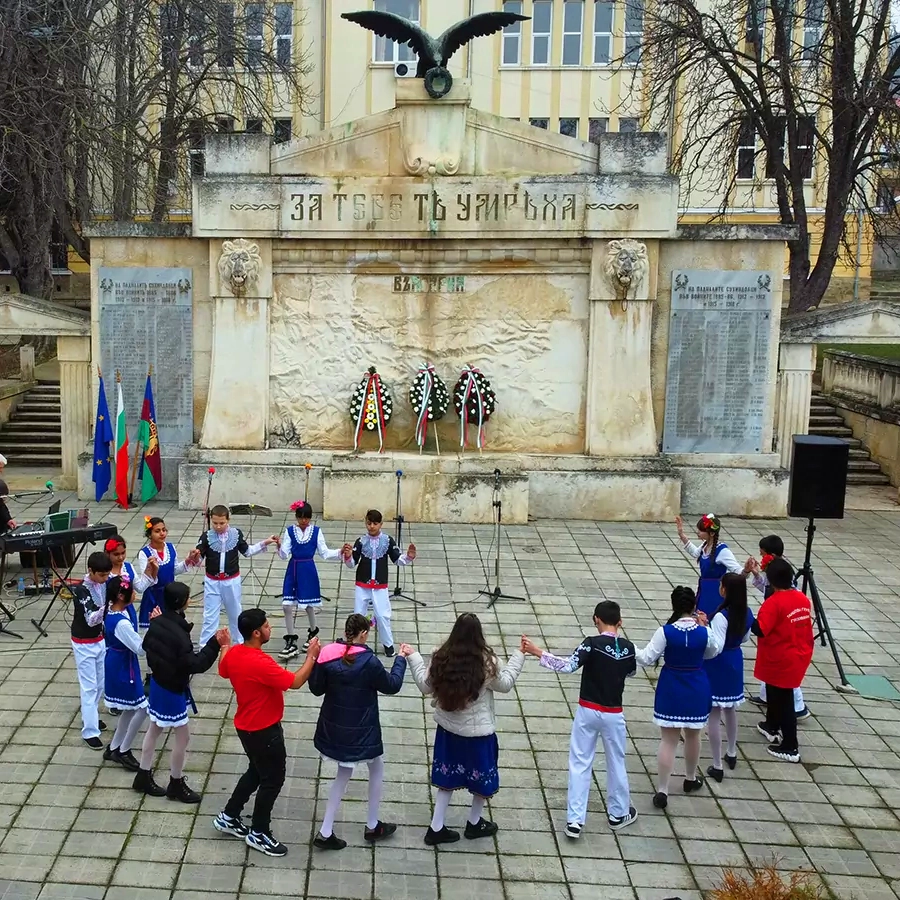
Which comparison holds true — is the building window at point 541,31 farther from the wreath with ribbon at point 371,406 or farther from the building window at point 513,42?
the wreath with ribbon at point 371,406

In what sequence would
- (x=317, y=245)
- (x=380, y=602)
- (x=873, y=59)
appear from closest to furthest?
(x=380, y=602)
(x=317, y=245)
(x=873, y=59)

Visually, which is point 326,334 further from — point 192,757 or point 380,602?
point 192,757

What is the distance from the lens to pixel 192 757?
815 cm

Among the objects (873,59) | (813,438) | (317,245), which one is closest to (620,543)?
(813,438)

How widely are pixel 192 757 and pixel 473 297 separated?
9620mm

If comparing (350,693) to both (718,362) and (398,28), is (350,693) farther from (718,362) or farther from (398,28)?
(398,28)

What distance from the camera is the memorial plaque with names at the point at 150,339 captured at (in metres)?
16.2

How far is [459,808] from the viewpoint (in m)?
7.45

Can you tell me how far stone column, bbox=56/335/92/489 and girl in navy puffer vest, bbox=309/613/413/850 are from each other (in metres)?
11.5

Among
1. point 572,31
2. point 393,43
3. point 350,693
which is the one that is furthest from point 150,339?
point 572,31

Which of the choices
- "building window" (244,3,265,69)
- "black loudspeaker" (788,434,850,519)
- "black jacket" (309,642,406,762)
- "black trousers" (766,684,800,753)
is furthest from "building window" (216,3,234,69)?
"black jacket" (309,642,406,762)

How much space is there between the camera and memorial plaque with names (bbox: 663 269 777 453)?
16.0 metres

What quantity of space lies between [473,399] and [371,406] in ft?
5.16

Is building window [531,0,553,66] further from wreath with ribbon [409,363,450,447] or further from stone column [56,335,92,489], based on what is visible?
stone column [56,335,92,489]
